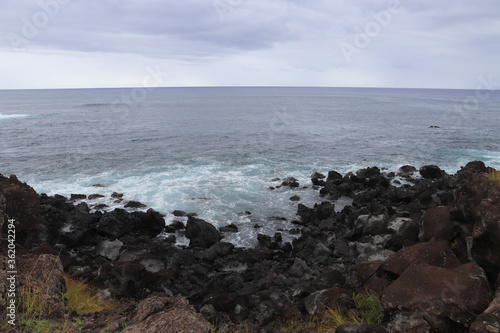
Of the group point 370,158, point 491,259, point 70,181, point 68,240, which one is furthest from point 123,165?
point 491,259

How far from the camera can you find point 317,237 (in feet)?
75.2

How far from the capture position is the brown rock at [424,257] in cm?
989

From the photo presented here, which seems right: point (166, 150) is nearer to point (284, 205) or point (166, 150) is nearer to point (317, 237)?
point (284, 205)

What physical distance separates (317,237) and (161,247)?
407 inches

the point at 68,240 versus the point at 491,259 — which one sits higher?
the point at 491,259

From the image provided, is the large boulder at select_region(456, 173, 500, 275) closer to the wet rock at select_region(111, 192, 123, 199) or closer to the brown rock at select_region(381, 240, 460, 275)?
the brown rock at select_region(381, 240, 460, 275)

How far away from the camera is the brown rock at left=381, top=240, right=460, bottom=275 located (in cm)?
989

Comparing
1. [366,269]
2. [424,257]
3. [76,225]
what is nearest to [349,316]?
[424,257]

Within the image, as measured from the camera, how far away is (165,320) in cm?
655

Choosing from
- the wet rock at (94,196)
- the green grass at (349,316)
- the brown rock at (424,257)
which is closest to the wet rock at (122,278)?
the green grass at (349,316)

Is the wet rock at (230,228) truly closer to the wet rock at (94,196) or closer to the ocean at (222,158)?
the ocean at (222,158)

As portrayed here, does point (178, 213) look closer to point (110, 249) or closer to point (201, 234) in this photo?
point (201, 234)

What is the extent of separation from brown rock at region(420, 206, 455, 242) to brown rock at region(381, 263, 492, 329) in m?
4.03

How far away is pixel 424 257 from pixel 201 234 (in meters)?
14.9
